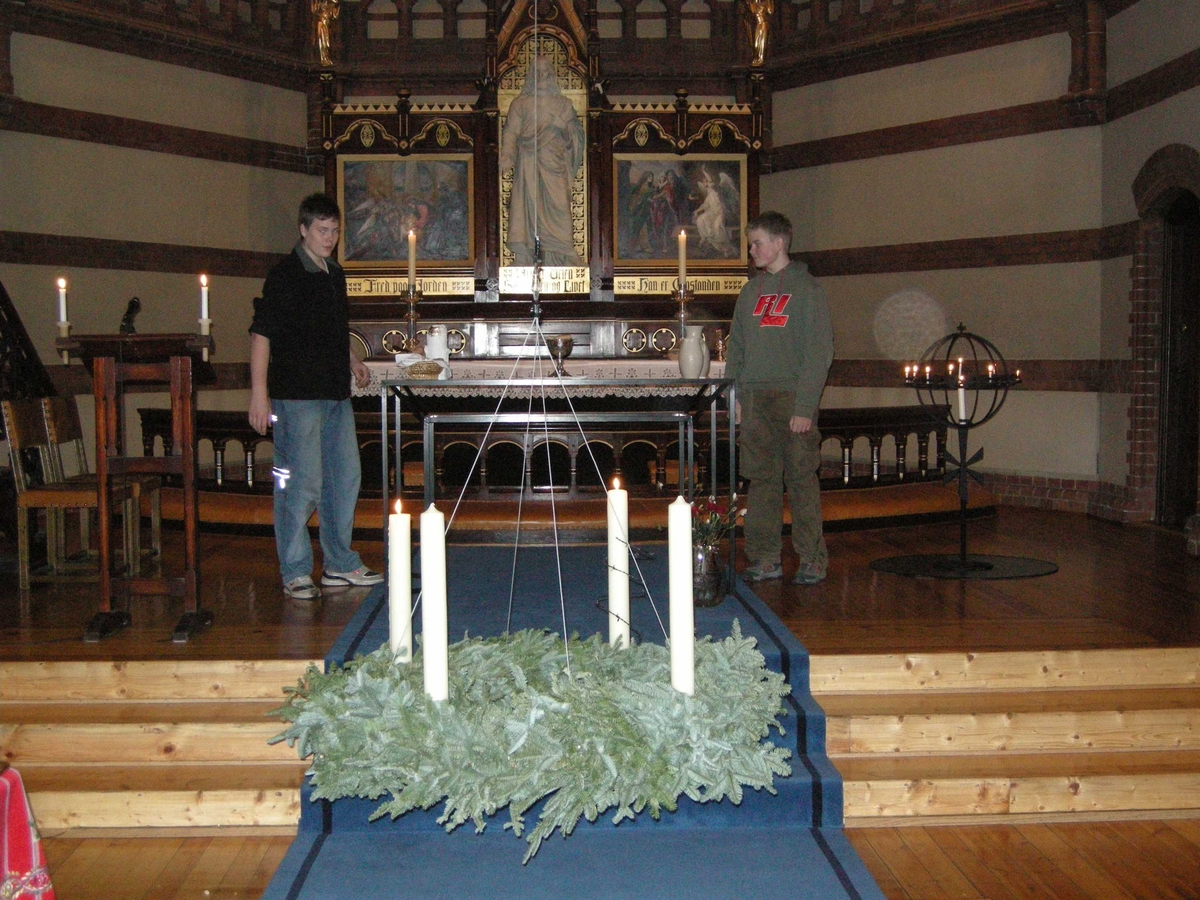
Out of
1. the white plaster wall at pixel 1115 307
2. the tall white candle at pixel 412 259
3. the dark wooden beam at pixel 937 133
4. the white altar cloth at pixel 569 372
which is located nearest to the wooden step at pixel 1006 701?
the white altar cloth at pixel 569 372

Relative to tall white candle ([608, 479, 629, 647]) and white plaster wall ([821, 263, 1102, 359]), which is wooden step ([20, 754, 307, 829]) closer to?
tall white candle ([608, 479, 629, 647])

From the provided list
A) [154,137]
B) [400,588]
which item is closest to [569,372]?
[154,137]

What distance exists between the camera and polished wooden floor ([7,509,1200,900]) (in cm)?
334

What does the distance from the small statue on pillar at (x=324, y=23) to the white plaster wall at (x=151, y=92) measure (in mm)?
778

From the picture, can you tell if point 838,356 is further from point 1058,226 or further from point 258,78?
point 258,78

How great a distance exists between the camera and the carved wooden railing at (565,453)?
732 cm

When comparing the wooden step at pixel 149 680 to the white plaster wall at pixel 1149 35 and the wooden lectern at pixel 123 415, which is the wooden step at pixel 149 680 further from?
the white plaster wall at pixel 1149 35

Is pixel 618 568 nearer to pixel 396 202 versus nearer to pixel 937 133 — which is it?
pixel 396 202

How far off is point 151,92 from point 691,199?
14.7 ft

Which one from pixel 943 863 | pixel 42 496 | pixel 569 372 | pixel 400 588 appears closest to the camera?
pixel 400 588

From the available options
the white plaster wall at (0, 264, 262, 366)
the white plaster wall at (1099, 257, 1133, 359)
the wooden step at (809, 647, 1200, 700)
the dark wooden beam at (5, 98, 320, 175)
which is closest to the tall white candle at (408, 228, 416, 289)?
the white plaster wall at (0, 264, 262, 366)

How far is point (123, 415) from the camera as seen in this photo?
4621 millimetres

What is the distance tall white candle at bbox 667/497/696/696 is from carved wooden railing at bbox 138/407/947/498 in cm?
444

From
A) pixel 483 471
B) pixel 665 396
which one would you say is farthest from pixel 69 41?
pixel 665 396
